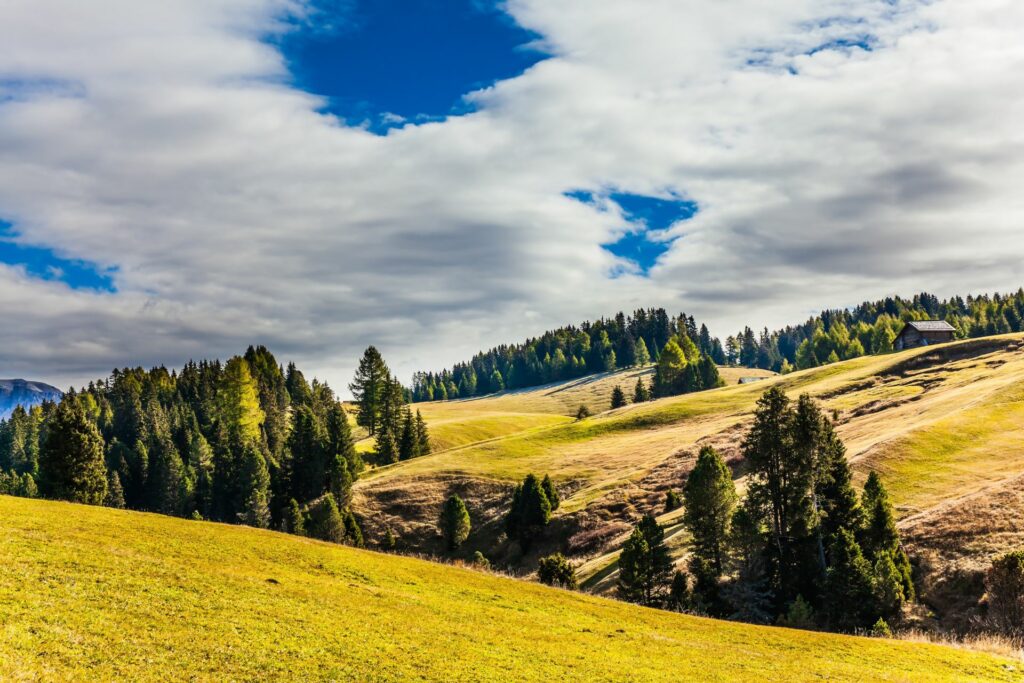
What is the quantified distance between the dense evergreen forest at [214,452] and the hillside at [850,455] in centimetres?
1074

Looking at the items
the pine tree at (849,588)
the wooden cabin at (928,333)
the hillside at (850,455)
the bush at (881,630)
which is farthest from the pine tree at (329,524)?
the wooden cabin at (928,333)

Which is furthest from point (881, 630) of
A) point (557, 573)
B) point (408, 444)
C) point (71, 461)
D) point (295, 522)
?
point (408, 444)

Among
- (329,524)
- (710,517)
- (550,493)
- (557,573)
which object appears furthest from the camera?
(550,493)

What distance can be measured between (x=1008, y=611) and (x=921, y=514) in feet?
51.1

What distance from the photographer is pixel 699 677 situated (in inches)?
1049

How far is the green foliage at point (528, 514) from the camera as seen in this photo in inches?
3258

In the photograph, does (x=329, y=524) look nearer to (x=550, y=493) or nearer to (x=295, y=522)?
(x=295, y=522)

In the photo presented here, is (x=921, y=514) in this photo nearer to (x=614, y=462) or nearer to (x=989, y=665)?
(x=989, y=665)

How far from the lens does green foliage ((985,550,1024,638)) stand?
1531 inches

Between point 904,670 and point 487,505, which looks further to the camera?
point 487,505

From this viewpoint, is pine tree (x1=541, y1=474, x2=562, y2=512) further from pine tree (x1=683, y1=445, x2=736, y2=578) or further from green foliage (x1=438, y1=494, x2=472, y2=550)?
pine tree (x1=683, y1=445, x2=736, y2=578)

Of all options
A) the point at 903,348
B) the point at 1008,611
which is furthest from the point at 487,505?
the point at 903,348

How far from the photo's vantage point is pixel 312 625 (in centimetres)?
2630

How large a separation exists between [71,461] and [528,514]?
53.0 m
